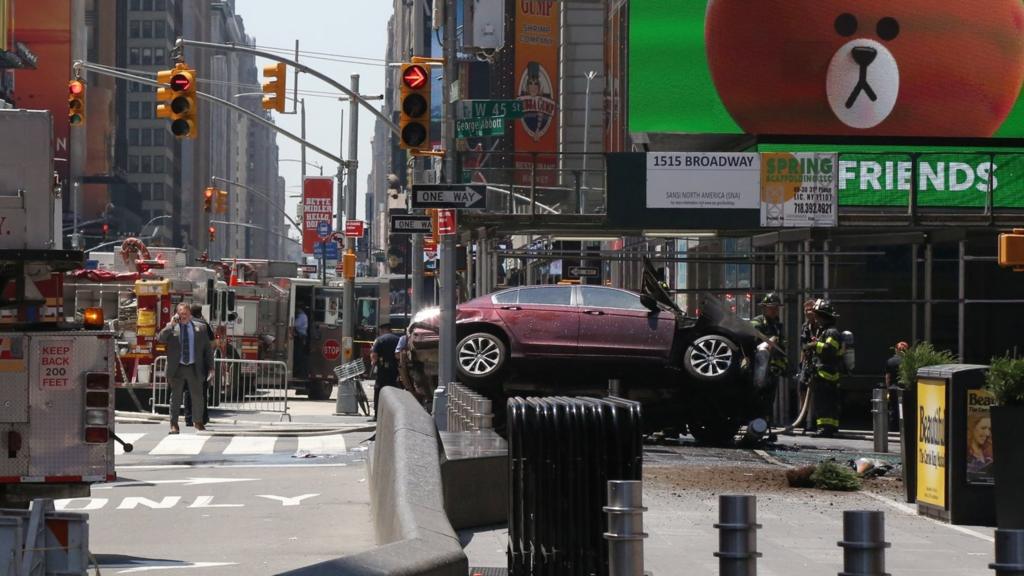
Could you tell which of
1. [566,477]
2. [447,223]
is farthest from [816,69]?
[566,477]

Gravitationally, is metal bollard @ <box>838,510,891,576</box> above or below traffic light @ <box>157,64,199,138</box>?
below

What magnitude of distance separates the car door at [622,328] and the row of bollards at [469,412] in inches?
172

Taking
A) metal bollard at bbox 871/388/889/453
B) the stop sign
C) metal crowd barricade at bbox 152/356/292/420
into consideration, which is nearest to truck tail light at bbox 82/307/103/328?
metal bollard at bbox 871/388/889/453

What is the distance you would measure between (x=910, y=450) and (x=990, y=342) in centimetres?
1369

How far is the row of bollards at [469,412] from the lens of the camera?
45.6 ft

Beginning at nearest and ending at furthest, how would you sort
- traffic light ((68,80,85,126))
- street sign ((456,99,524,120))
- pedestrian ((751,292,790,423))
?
pedestrian ((751,292,790,423)), street sign ((456,99,524,120)), traffic light ((68,80,85,126))

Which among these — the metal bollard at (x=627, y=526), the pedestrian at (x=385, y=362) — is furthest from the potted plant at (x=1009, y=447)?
the pedestrian at (x=385, y=362)

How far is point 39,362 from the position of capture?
1155cm

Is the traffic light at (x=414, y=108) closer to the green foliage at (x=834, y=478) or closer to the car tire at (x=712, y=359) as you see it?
the car tire at (x=712, y=359)

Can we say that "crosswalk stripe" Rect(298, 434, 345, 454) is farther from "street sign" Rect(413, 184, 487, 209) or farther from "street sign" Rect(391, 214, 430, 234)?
"street sign" Rect(413, 184, 487, 209)

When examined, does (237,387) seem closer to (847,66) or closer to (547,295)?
(547,295)

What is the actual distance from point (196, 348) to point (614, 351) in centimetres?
667

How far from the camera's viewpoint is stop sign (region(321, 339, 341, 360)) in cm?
4034

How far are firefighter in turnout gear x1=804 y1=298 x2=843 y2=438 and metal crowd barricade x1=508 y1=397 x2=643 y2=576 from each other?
42.1ft
